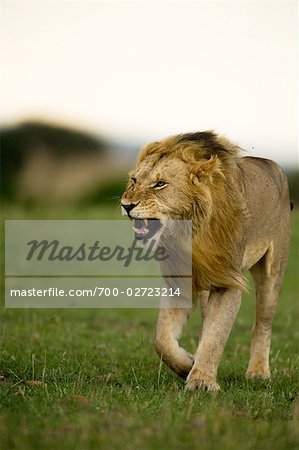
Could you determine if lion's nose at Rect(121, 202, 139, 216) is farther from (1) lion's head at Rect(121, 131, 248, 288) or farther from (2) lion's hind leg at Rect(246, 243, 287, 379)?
(2) lion's hind leg at Rect(246, 243, 287, 379)

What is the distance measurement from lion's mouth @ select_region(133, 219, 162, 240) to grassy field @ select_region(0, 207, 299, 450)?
93 cm

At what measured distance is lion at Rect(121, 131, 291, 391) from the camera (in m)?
5.62

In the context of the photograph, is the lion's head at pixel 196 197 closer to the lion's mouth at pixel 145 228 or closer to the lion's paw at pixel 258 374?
the lion's mouth at pixel 145 228

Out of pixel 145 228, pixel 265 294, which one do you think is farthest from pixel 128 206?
pixel 265 294

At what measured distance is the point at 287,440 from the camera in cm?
393

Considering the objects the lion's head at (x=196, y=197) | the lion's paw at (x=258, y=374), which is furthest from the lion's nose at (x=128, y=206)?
the lion's paw at (x=258, y=374)

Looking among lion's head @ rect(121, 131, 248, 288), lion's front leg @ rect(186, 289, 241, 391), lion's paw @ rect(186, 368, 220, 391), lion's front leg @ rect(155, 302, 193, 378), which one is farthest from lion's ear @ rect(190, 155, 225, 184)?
lion's paw @ rect(186, 368, 220, 391)

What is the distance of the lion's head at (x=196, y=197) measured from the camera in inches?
221

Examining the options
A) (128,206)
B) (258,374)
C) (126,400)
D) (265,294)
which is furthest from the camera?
(265,294)

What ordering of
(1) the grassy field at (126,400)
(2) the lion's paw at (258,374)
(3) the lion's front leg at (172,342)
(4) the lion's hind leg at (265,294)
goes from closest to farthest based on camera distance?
(1) the grassy field at (126,400) < (3) the lion's front leg at (172,342) < (2) the lion's paw at (258,374) < (4) the lion's hind leg at (265,294)

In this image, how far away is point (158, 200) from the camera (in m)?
5.60

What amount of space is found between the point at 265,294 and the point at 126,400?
2.61 m

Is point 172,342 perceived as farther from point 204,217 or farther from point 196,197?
point 196,197

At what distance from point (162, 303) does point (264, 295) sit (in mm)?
1336
